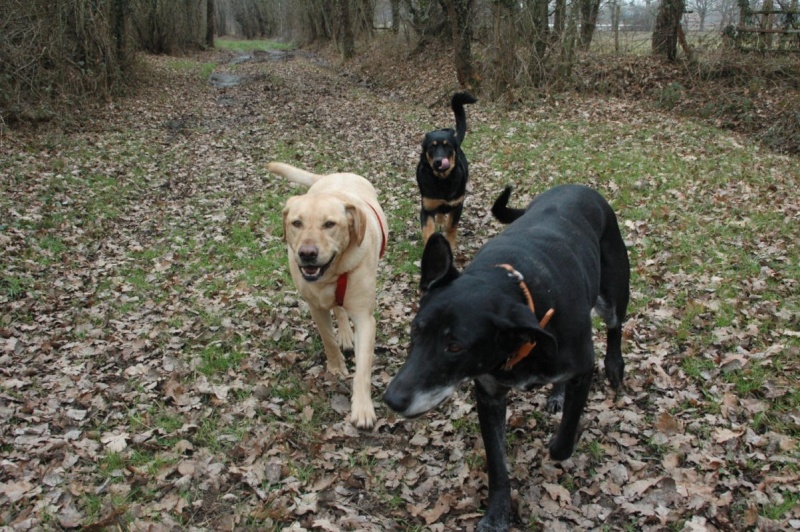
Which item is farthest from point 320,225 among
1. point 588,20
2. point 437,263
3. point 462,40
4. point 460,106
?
point 588,20

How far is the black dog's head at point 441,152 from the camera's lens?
7082 mm

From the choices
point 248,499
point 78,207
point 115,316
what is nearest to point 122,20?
point 78,207

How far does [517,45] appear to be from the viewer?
16422 millimetres

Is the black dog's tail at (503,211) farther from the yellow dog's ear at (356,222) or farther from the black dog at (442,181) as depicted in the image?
the black dog at (442,181)

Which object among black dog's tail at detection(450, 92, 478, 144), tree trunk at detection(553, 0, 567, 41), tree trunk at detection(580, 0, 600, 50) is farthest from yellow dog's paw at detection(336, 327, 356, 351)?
tree trunk at detection(580, 0, 600, 50)

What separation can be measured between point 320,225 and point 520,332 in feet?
6.76

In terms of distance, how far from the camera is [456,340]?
2682mm

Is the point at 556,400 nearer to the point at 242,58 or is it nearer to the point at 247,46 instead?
the point at 242,58

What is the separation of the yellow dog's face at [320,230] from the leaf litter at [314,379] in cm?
122

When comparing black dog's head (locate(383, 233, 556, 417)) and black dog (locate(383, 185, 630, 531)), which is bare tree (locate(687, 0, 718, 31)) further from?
black dog's head (locate(383, 233, 556, 417))

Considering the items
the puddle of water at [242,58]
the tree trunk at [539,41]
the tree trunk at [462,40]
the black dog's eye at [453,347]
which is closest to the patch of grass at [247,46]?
the puddle of water at [242,58]

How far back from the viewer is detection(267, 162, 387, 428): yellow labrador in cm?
419

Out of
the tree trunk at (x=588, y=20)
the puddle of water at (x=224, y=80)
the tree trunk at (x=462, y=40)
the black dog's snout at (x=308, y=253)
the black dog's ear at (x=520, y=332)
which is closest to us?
the black dog's ear at (x=520, y=332)

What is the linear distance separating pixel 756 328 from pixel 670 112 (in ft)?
37.3
